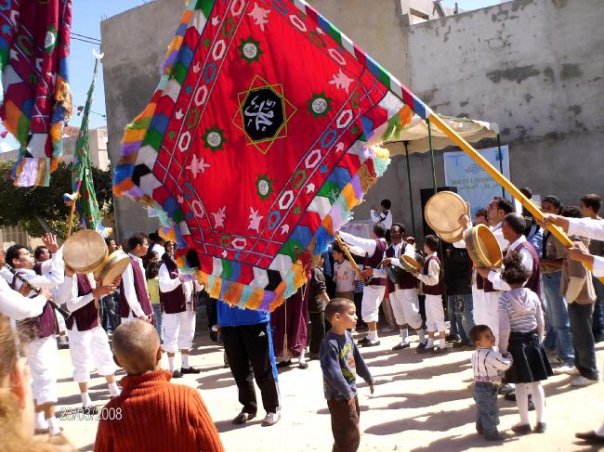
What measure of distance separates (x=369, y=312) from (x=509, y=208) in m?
3.78

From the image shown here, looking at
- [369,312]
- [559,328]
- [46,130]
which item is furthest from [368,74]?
[369,312]

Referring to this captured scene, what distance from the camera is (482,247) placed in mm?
5891

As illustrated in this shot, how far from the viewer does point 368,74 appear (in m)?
4.45

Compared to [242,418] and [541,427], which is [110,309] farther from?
[541,427]

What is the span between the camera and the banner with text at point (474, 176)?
1428 cm

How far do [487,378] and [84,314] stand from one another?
14.8ft

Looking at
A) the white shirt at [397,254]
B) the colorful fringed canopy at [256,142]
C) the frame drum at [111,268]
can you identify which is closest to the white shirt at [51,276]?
the frame drum at [111,268]

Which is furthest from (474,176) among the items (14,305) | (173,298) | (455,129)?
(14,305)

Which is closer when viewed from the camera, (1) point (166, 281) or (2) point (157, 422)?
(2) point (157, 422)

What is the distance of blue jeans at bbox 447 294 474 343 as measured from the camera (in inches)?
368

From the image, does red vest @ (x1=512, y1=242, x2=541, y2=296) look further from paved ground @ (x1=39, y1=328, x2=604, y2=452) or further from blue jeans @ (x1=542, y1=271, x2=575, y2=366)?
blue jeans @ (x1=542, y1=271, x2=575, y2=366)

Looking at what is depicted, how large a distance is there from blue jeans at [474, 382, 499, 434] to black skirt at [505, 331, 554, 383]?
18 cm

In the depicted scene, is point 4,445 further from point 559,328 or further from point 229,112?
point 559,328

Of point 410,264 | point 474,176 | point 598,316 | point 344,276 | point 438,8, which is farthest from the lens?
point 438,8
